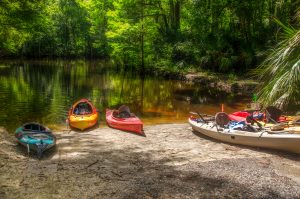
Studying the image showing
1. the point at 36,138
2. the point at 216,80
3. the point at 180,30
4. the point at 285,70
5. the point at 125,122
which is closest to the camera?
the point at 285,70

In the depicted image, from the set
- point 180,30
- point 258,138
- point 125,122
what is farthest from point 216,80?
point 258,138

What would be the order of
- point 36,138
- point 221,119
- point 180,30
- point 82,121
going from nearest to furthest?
point 36,138 → point 221,119 → point 82,121 → point 180,30

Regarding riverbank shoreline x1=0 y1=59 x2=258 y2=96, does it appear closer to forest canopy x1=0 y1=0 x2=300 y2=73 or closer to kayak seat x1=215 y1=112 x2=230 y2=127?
forest canopy x1=0 y1=0 x2=300 y2=73

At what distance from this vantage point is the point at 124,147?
12625mm

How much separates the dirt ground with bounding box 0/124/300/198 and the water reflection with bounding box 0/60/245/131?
18.6 feet

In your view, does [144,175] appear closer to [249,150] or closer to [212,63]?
[249,150]

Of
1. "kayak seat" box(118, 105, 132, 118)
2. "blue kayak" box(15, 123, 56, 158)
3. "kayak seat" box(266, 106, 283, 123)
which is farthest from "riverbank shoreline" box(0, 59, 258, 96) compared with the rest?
"blue kayak" box(15, 123, 56, 158)

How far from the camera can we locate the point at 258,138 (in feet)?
38.0

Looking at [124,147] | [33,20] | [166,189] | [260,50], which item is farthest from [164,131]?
[260,50]

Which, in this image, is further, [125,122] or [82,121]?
[82,121]

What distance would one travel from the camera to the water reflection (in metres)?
19.3

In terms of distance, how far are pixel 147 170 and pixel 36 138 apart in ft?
14.9

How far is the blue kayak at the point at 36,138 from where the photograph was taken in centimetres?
1144

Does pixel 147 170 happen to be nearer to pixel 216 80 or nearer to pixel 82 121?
pixel 82 121
